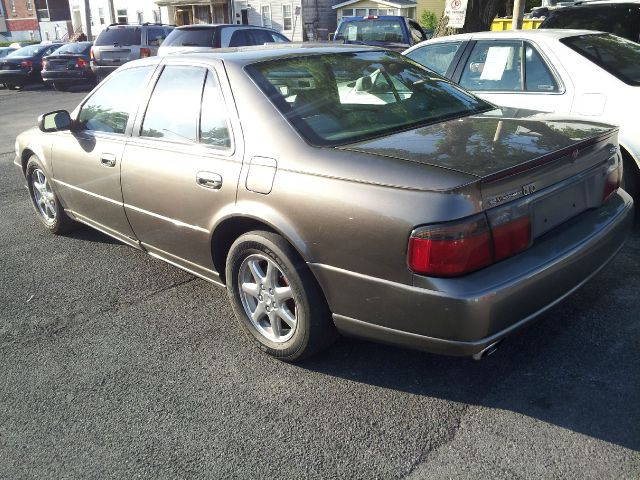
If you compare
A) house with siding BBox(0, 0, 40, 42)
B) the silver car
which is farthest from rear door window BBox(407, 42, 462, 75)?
house with siding BBox(0, 0, 40, 42)

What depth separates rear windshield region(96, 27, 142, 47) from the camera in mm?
17359

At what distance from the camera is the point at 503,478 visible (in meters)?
2.38

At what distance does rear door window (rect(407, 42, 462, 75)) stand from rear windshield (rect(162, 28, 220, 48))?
285 inches

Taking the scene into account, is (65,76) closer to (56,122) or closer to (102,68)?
(102,68)

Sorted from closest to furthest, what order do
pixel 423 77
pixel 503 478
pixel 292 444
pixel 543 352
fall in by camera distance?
pixel 503 478 < pixel 292 444 < pixel 543 352 < pixel 423 77

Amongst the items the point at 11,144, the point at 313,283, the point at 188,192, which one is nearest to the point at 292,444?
the point at 313,283

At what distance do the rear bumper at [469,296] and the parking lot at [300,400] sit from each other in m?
0.29

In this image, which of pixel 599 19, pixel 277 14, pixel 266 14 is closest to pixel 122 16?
pixel 266 14

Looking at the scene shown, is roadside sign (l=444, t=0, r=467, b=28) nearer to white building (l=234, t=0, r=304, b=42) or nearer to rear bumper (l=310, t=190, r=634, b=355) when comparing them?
rear bumper (l=310, t=190, r=634, b=355)

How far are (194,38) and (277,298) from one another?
424 inches

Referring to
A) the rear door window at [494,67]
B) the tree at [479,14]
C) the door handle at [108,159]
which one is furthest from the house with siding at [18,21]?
the door handle at [108,159]

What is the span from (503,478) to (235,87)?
2.33 m

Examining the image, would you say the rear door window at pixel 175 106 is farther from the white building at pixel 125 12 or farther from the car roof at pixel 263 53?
the white building at pixel 125 12

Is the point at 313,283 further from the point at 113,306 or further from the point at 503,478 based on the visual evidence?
the point at 113,306
